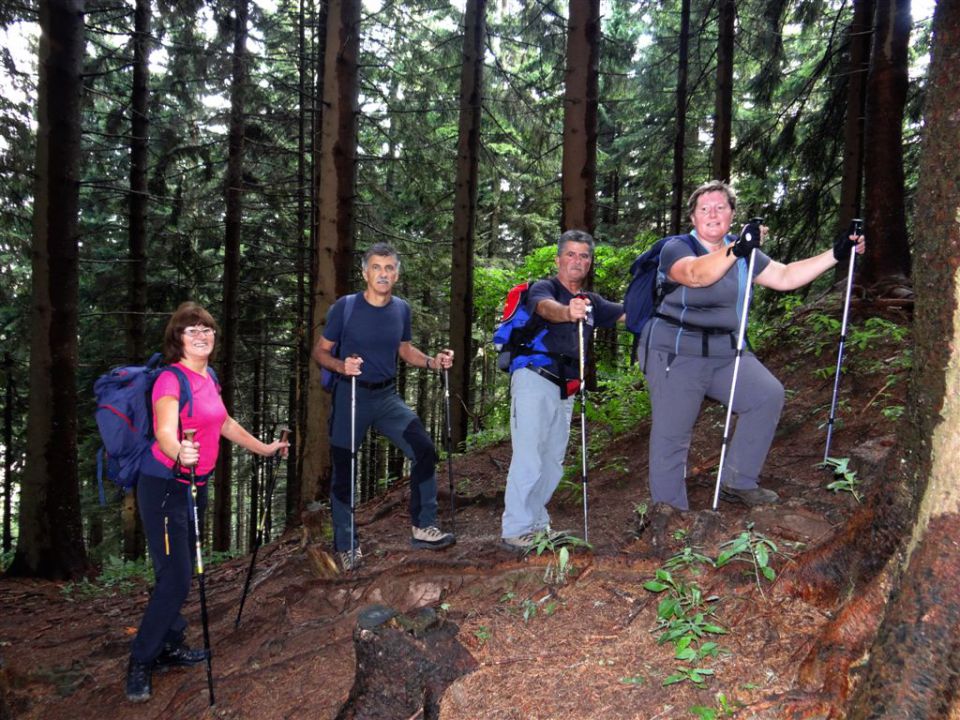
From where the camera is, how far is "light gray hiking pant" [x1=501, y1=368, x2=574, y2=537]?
15.4ft

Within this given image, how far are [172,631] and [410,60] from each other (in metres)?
12.3

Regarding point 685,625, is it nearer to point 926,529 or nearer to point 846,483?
point 926,529

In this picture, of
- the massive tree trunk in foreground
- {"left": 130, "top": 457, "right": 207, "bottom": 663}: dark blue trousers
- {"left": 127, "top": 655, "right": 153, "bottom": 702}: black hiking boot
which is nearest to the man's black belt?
{"left": 130, "top": 457, "right": 207, "bottom": 663}: dark blue trousers

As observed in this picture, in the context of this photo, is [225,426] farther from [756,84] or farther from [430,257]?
[756,84]

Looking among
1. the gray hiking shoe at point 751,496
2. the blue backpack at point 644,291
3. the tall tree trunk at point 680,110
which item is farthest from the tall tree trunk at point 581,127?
the tall tree trunk at point 680,110

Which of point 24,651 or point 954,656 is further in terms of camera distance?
point 24,651

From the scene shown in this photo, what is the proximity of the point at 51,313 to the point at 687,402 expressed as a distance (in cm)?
789

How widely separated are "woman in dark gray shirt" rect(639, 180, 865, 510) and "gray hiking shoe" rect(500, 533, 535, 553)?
990mm

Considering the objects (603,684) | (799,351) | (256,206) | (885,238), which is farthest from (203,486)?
(256,206)

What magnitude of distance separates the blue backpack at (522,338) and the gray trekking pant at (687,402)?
2.66 feet

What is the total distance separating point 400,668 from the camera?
340cm

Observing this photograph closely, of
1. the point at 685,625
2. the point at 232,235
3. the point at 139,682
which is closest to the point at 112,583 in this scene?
the point at 139,682

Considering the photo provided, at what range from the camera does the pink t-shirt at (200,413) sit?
13.7ft

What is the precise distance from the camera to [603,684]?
301 cm
